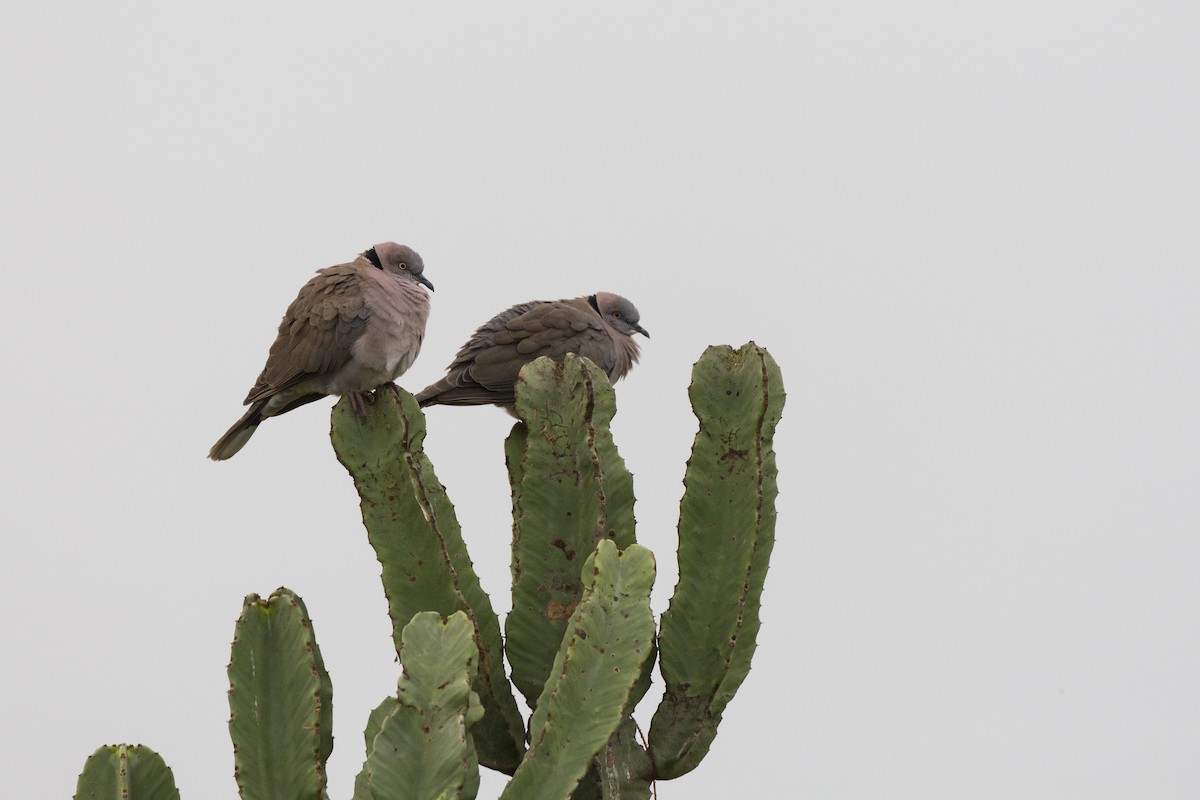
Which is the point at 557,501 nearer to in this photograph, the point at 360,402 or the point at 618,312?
the point at 360,402

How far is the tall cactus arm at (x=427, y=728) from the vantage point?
3.98 metres

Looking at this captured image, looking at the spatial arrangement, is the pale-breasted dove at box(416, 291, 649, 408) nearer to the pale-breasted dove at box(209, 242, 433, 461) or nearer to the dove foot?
the pale-breasted dove at box(209, 242, 433, 461)

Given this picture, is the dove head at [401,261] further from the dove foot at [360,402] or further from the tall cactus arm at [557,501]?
the tall cactus arm at [557,501]

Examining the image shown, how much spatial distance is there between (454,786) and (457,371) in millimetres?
3391

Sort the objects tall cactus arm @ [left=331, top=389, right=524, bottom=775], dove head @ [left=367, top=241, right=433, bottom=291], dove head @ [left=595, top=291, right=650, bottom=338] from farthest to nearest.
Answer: dove head @ [left=595, top=291, right=650, bottom=338]
dove head @ [left=367, top=241, right=433, bottom=291]
tall cactus arm @ [left=331, top=389, right=524, bottom=775]

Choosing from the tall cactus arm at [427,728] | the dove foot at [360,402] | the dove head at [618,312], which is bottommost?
the tall cactus arm at [427,728]

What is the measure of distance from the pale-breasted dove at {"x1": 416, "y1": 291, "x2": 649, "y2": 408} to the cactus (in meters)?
1.67

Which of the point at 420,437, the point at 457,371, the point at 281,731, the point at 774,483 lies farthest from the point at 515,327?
the point at 281,731

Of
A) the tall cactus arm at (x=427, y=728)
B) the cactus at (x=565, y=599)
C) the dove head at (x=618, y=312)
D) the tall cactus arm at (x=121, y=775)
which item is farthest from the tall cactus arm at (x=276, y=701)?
the dove head at (x=618, y=312)

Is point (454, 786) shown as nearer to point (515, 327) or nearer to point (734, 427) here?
point (734, 427)

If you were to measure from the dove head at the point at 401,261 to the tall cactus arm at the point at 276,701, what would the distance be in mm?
2434

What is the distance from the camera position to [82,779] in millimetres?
4594

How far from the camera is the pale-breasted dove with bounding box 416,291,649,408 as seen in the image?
706cm

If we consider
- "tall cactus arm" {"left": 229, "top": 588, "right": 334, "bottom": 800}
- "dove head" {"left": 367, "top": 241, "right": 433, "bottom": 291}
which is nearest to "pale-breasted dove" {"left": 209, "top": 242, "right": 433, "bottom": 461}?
"dove head" {"left": 367, "top": 241, "right": 433, "bottom": 291}
